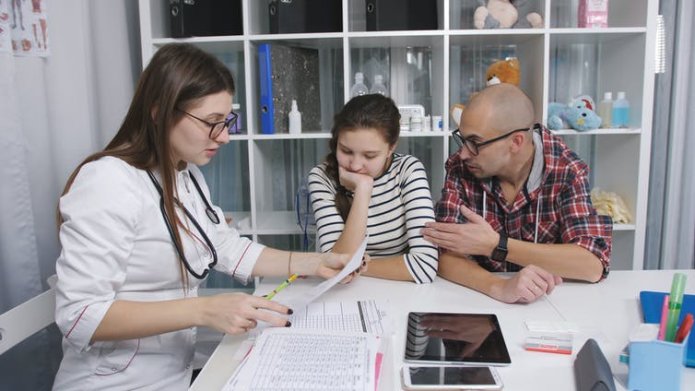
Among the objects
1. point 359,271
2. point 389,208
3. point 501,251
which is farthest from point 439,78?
point 359,271

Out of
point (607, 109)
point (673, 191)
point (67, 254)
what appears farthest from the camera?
point (673, 191)

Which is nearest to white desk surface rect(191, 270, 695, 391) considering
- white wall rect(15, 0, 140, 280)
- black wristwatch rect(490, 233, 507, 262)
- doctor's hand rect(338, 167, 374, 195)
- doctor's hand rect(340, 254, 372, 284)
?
doctor's hand rect(340, 254, 372, 284)

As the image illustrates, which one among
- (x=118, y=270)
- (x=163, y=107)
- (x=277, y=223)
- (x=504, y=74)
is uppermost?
(x=504, y=74)

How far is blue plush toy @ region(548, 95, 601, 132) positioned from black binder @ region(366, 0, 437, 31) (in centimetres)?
66

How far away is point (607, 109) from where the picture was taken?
228cm

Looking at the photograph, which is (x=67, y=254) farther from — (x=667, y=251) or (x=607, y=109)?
(x=667, y=251)

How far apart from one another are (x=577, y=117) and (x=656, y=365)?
5.01ft

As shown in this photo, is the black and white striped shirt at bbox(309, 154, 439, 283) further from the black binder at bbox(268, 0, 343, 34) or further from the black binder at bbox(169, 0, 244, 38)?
the black binder at bbox(169, 0, 244, 38)

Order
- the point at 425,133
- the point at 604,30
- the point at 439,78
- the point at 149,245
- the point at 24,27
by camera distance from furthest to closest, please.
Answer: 1. the point at 439,78
2. the point at 425,133
3. the point at 604,30
4. the point at 24,27
5. the point at 149,245

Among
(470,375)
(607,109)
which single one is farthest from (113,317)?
(607,109)

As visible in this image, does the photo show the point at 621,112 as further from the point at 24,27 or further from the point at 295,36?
the point at 24,27

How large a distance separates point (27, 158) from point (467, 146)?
50.4 inches

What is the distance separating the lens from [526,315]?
122 cm

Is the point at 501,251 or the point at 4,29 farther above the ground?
the point at 4,29
